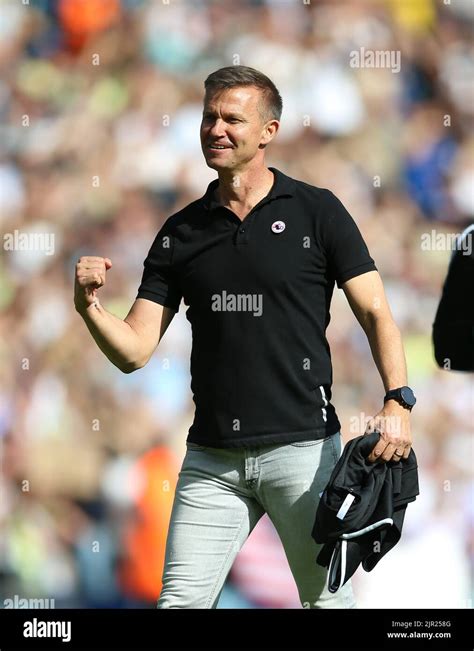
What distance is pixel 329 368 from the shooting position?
2.98 m

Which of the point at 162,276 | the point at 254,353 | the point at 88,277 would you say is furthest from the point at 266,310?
the point at 88,277

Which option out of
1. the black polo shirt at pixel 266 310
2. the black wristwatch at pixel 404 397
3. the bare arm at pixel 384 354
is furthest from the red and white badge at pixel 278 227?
the black wristwatch at pixel 404 397

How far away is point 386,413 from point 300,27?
7.19ft

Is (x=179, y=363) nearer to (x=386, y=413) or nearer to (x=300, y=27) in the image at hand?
(x=300, y=27)

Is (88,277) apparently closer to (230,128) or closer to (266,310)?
(266,310)

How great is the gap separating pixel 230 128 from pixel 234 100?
78mm

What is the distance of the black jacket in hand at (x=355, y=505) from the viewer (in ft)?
9.20

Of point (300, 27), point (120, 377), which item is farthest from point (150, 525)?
point (300, 27)

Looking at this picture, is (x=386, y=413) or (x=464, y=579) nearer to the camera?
(x=386, y=413)

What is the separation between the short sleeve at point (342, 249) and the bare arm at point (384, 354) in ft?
0.07

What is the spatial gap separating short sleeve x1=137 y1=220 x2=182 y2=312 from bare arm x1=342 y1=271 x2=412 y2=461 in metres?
0.47

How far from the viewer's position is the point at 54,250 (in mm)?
4559
